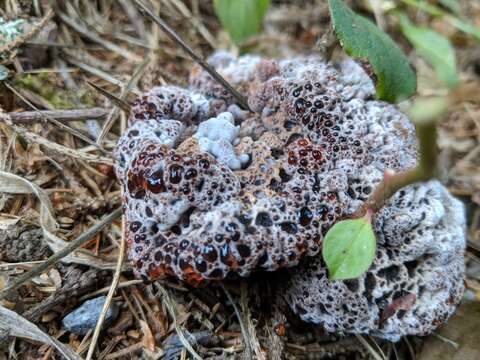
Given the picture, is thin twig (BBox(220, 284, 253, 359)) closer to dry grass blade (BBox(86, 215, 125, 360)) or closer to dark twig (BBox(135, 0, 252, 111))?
dry grass blade (BBox(86, 215, 125, 360))

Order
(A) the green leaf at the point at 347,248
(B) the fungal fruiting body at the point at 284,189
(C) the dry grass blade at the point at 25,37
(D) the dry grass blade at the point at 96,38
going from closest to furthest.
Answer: (A) the green leaf at the point at 347,248 → (B) the fungal fruiting body at the point at 284,189 → (C) the dry grass blade at the point at 25,37 → (D) the dry grass blade at the point at 96,38

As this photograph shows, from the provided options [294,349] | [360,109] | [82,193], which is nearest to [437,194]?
[360,109]

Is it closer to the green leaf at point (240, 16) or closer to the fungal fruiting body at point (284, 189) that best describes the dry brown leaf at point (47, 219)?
the fungal fruiting body at point (284, 189)

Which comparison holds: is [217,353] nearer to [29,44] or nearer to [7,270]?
[7,270]

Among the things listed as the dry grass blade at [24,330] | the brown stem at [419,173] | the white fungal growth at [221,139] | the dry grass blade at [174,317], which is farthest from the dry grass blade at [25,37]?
the brown stem at [419,173]

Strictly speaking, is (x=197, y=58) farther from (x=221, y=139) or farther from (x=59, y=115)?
(x=59, y=115)

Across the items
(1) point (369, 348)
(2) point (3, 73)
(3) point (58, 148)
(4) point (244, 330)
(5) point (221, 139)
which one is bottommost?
(1) point (369, 348)

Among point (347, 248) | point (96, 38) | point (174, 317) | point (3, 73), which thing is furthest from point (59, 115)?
point (347, 248)
